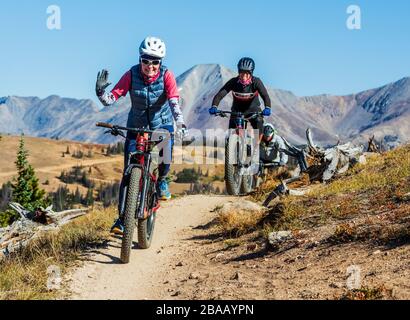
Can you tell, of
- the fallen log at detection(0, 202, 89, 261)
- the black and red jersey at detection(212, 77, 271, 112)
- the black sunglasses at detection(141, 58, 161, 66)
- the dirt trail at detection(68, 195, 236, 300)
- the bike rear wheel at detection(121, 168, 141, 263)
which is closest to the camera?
the dirt trail at detection(68, 195, 236, 300)

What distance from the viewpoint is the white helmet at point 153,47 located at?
1131cm

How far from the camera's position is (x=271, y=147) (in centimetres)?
1877

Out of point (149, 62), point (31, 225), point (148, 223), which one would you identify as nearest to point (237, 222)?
point (148, 223)

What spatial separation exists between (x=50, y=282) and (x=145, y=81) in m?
4.73

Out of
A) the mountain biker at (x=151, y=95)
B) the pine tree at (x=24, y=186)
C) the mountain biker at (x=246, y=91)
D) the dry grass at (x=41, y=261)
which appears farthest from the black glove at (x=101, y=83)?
the pine tree at (x=24, y=186)

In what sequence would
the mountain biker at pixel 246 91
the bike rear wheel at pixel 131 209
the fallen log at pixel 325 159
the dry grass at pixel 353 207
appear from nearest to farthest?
the dry grass at pixel 353 207 < the bike rear wheel at pixel 131 209 < the mountain biker at pixel 246 91 < the fallen log at pixel 325 159

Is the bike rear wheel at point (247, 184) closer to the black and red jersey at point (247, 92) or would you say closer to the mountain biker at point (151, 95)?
the black and red jersey at point (247, 92)

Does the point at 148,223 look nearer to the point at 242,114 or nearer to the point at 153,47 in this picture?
the point at 153,47

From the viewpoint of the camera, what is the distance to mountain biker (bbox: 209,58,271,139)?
16.4 metres

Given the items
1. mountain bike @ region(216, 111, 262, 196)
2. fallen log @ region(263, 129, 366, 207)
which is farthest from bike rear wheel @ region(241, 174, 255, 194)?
fallen log @ region(263, 129, 366, 207)

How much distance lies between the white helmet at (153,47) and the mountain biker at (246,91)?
4.94 meters

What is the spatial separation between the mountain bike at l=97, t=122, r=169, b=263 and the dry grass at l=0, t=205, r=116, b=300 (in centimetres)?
130

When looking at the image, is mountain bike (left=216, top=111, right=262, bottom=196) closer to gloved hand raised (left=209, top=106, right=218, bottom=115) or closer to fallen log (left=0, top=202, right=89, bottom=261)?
gloved hand raised (left=209, top=106, right=218, bottom=115)
